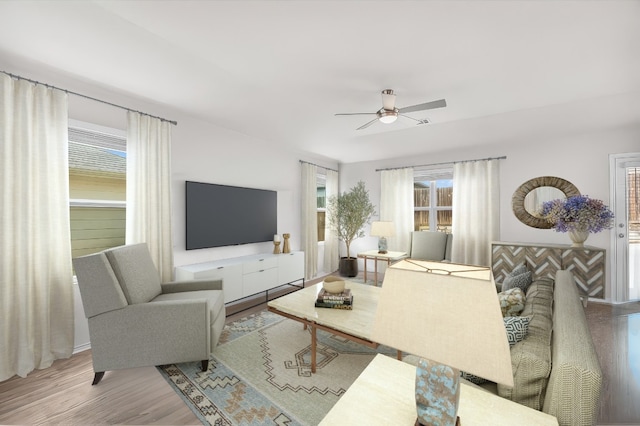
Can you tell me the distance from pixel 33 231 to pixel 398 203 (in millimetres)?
5116

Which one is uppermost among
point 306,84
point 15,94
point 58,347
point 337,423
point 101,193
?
point 306,84

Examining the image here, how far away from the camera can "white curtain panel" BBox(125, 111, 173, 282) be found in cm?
287

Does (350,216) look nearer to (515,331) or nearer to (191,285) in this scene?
(191,285)

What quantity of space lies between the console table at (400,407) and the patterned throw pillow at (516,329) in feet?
1.19

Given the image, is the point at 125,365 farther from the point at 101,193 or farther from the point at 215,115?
the point at 215,115

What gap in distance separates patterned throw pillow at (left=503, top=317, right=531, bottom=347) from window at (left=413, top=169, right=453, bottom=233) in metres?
4.11

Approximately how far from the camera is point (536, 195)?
4.31 metres

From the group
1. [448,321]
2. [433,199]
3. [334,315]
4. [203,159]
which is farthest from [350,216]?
[448,321]

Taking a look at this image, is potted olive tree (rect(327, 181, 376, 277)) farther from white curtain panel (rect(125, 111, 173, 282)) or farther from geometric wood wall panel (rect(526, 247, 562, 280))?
white curtain panel (rect(125, 111, 173, 282))

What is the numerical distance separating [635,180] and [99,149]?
6716mm

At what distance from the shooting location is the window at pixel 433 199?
5215mm

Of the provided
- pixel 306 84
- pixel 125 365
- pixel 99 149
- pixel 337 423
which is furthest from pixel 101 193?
pixel 337 423

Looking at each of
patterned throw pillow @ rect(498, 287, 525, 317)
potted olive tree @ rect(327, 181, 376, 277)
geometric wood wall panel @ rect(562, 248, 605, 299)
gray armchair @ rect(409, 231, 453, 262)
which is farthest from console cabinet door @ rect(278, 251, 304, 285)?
geometric wood wall panel @ rect(562, 248, 605, 299)

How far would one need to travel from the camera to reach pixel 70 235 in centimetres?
254
